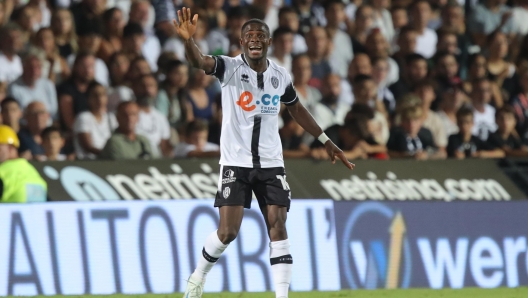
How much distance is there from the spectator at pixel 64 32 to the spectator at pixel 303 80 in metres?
3.07

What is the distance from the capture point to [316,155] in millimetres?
12867

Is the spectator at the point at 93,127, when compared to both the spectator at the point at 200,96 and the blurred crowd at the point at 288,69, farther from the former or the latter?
the spectator at the point at 200,96

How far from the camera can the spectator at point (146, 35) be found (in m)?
14.5

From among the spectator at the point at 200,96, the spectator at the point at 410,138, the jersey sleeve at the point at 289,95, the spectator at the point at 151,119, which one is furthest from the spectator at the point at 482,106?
the jersey sleeve at the point at 289,95

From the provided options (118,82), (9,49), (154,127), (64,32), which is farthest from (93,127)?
(64,32)

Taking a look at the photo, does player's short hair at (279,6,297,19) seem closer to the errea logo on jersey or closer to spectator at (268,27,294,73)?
spectator at (268,27,294,73)

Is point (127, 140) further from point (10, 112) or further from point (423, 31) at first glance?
point (423, 31)

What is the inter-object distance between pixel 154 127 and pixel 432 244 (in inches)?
155

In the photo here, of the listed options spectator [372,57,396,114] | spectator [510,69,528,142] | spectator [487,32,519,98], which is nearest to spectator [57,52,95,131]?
spectator [372,57,396,114]

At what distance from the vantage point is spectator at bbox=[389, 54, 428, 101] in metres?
15.5

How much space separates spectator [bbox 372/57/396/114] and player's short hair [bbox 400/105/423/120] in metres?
1.22

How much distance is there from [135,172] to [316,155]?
2.49 m

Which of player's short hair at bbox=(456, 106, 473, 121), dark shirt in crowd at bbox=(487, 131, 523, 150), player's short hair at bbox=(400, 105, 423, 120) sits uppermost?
player's short hair at bbox=(400, 105, 423, 120)

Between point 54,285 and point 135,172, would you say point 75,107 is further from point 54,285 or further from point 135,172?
point 54,285
